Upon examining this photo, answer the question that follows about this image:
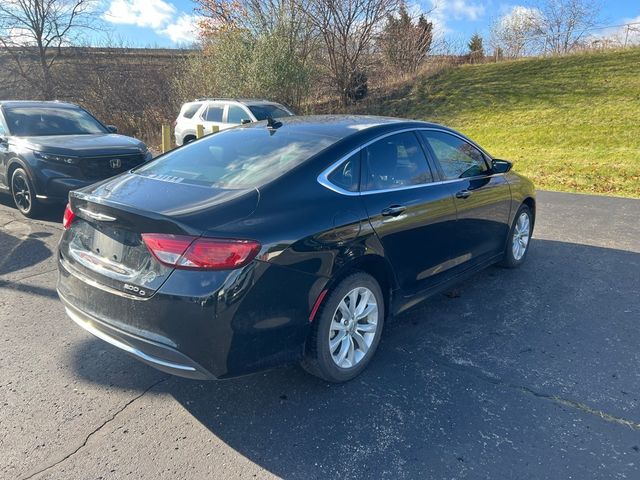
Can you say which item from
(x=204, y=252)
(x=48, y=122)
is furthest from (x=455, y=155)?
(x=48, y=122)

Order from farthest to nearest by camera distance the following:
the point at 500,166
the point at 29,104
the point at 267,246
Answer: the point at 29,104, the point at 500,166, the point at 267,246

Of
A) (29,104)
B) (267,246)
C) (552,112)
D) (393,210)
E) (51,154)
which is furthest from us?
(552,112)

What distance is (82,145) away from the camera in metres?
6.78

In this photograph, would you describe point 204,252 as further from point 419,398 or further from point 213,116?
point 213,116

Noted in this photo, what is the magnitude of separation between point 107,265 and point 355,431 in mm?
1691

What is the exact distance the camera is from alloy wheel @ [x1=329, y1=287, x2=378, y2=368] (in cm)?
296

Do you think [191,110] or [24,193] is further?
[191,110]

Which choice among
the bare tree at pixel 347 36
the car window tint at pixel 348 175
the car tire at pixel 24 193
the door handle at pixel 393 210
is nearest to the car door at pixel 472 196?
the door handle at pixel 393 210

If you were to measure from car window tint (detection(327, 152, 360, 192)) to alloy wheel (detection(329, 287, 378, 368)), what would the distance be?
0.67m

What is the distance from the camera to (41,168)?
6496mm

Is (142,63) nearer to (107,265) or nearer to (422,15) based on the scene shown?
A: (422,15)

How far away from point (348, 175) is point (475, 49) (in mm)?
30521

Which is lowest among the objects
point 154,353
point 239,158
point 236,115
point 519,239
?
point 519,239

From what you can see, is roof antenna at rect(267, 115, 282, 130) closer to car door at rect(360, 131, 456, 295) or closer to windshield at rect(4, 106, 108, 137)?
car door at rect(360, 131, 456, 295)
